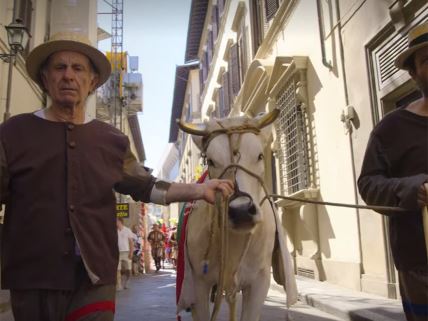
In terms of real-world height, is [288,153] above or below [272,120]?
above

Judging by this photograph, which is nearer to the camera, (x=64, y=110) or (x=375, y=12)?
(x=64, y=110)

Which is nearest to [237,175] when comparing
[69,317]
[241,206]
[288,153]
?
[241,206]

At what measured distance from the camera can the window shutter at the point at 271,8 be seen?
539 inches

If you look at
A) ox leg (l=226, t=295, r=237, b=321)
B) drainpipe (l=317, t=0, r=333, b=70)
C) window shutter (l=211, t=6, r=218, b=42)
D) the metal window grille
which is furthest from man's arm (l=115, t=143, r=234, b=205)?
window shutter (l=211, t=6, r=218, b=42)

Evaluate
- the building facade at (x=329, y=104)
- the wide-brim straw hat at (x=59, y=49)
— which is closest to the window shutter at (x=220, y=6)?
the building facade at (x=329, y=104)

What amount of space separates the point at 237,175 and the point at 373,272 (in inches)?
217

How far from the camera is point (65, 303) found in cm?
208

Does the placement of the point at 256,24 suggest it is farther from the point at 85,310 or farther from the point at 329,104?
the point at 85,310

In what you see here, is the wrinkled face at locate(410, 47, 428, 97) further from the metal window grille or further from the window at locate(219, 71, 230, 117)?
the window at locate(219, 71, 230, 117)

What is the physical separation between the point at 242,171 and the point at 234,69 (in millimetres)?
16986

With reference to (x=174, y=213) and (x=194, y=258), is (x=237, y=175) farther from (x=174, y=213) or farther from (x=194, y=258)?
(x=174, y=213)

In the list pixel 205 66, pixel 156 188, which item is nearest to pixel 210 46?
pixel 205 66

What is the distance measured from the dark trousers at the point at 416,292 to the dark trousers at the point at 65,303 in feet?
4.44

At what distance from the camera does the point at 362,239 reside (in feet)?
26.9
